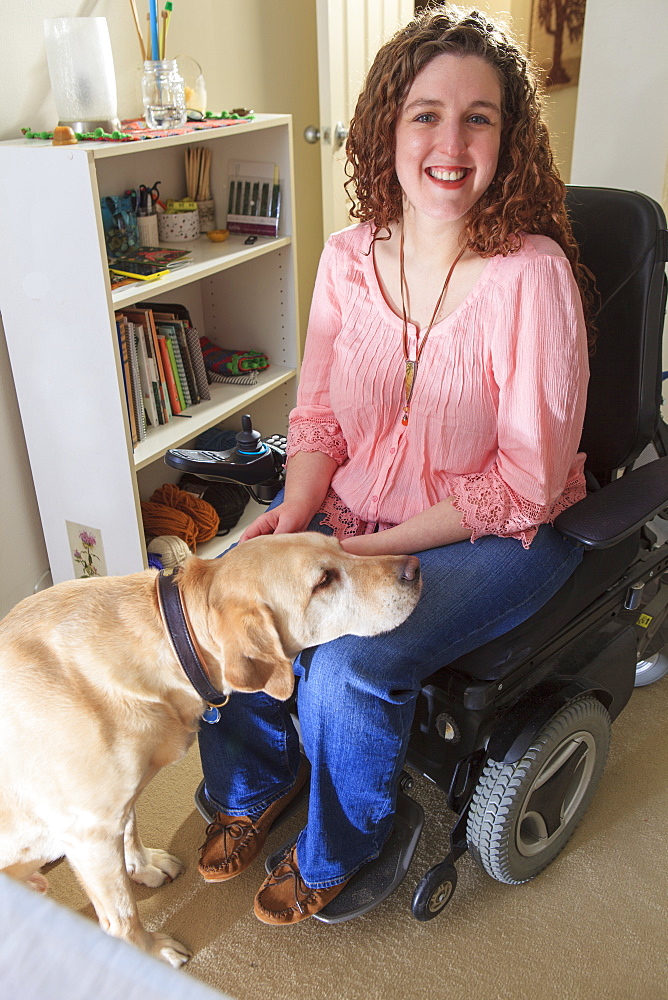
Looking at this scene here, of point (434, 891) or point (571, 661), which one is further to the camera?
point (571, 661)

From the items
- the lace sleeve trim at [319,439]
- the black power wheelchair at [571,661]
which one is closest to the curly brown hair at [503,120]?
the black power wheelchair at [571,661]

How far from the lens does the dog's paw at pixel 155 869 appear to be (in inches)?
59.4

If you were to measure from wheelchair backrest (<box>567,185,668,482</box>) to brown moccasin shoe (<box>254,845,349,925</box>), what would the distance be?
94 cm

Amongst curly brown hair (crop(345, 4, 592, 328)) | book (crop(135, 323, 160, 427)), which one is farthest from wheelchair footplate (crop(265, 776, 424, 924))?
book (crop(135, 323, 160, 427))

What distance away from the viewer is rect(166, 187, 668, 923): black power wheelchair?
1.30m

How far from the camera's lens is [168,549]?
2156 mm

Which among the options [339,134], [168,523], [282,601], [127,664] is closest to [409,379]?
[282,601]

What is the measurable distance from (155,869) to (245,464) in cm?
77

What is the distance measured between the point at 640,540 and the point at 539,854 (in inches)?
24.0

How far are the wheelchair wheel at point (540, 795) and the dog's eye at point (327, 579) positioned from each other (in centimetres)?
45

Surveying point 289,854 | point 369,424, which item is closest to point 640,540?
point 369,424

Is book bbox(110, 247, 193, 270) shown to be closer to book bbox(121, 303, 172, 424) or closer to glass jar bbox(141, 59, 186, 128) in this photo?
book bbox(121, 303, 172, 424)

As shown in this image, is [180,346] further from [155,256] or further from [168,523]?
[168,523]

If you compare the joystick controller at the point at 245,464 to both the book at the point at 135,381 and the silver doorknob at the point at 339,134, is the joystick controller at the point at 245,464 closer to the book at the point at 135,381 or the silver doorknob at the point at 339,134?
the book at the point at 135,381
